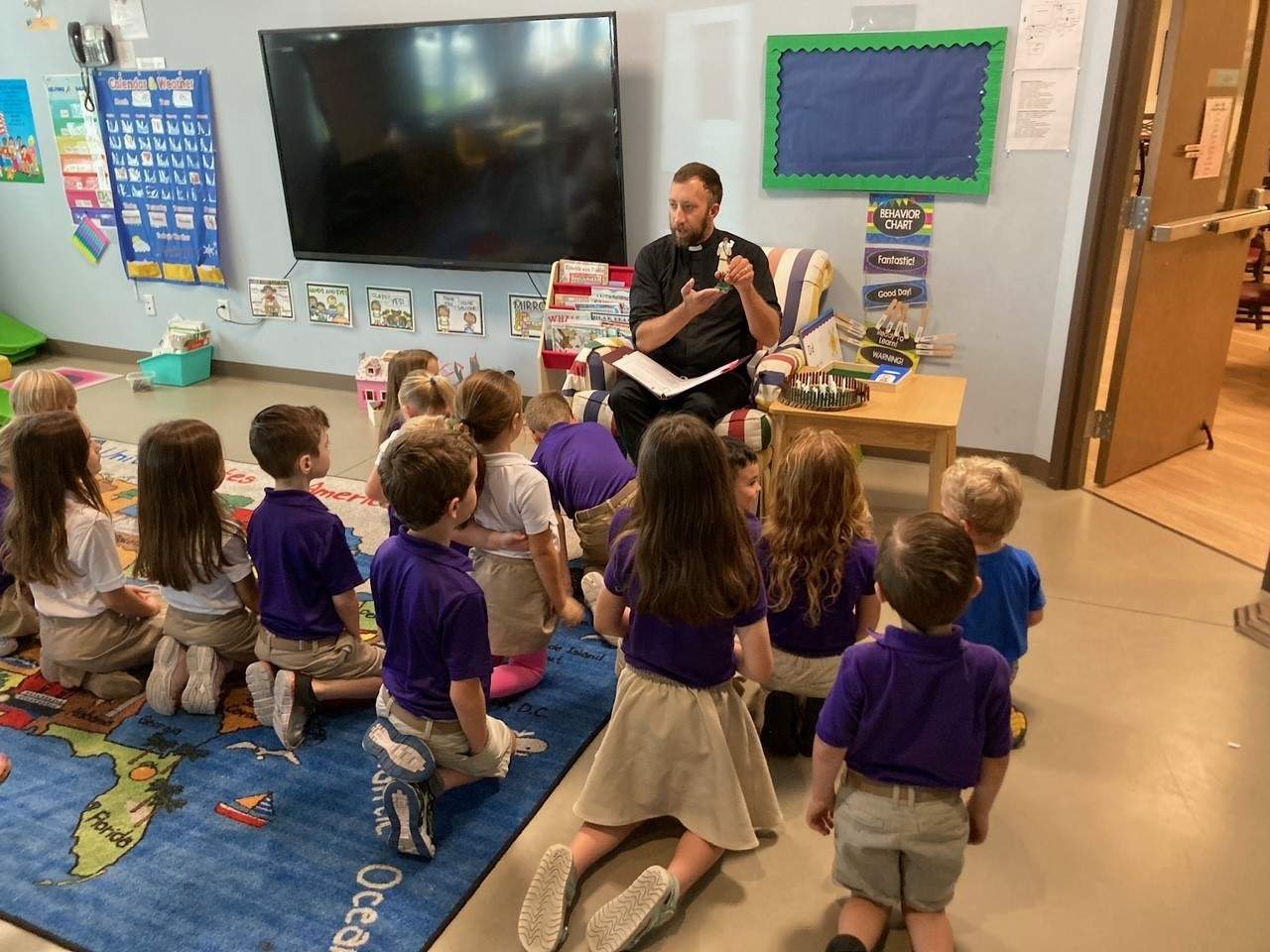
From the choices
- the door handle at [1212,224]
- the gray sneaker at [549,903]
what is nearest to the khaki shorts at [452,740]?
the gray sneaker at [549,903]

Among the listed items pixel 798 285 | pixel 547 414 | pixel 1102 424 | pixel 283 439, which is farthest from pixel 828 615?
pixel 1102 424

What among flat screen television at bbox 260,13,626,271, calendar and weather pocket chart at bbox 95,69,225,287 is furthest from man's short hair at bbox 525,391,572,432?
calendar and weather pocket chart at bbox 95,69,225,287

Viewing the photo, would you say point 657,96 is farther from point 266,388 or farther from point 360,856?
point 360,856

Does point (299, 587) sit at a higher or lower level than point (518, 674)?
higher

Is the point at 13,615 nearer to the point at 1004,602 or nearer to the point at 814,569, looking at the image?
the point at 814,569

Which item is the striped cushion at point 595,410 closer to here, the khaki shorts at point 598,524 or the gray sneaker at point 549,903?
the khaki shorts at point 598,524

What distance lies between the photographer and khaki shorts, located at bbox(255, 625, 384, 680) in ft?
7.35

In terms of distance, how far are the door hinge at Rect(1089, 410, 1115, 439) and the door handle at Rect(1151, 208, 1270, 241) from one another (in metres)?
0.64

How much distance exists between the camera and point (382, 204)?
14.3 feet

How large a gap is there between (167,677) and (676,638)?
4.39 ft

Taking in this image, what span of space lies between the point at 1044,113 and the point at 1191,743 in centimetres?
216

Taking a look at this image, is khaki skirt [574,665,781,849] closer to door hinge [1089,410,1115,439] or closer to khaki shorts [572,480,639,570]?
khaki shorts [572,480,639,570]

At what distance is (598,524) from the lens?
262 centimetres

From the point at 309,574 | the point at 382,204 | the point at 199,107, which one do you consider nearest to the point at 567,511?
the point at 309,574
